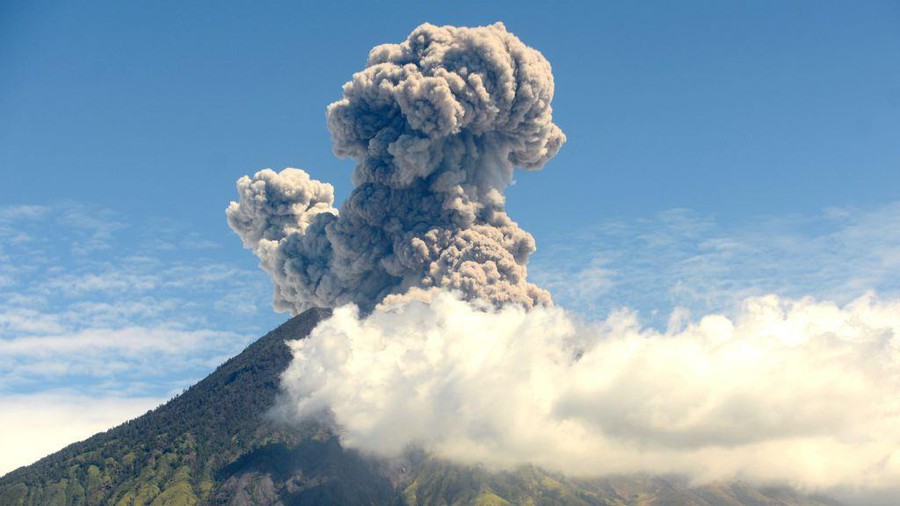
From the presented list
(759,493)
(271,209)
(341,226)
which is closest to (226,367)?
(271,209)

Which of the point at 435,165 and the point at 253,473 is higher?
the point at 435,165

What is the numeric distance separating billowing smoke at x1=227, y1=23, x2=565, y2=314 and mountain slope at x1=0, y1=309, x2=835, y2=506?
1903 inches

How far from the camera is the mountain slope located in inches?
5738

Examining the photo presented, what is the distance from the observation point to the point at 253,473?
491 ft

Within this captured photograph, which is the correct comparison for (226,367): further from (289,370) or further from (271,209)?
(271,209)

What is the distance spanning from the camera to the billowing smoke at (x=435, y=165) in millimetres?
107125

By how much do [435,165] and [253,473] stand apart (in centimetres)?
7643

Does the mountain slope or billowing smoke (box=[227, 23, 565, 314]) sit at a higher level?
billowing smoke (box=[227, 23, 565, 314])

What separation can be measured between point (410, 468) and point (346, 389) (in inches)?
1060

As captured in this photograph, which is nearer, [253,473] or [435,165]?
[435,165]

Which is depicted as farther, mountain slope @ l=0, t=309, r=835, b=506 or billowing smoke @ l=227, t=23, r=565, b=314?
mountain slope @ l=0, t=309, r=835, b=506

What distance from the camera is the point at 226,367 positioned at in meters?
200

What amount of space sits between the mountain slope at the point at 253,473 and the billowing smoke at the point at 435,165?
4833cm

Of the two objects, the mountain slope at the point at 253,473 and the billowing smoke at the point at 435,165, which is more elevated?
the billowing smoke at the point at 435,165
